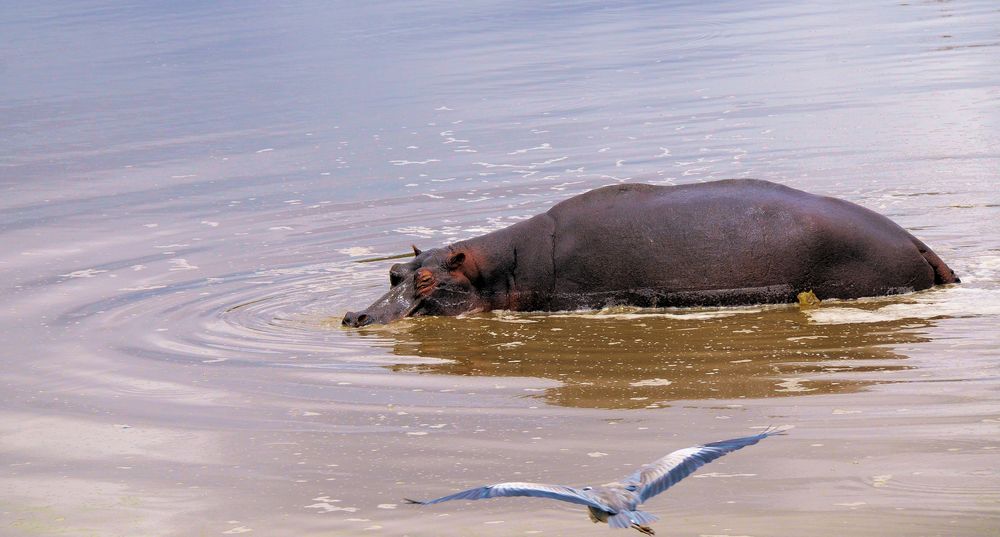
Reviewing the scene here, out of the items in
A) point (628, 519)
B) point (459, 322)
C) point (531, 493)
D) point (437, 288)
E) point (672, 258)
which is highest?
point (672, 258)

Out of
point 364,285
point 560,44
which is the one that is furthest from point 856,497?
point 560,44

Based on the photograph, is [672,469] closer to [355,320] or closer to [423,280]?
[355,320]

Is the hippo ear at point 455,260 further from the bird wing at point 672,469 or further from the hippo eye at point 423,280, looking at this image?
the bird wing at point 672,469

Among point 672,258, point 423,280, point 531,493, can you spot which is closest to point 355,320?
point 423,280

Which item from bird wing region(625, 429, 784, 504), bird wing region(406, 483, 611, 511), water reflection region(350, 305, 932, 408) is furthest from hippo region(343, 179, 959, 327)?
bird wing region(406, 483, 611, 511)

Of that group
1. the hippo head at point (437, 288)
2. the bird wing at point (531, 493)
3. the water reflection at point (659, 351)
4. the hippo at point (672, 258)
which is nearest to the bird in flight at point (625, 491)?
the bird wing at point (531, 493)

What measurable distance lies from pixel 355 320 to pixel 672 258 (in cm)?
210

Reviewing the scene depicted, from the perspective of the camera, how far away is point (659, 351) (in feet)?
27.0

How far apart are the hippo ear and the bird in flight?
5.20 m

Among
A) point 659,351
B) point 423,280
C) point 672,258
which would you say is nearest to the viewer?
point 659,351

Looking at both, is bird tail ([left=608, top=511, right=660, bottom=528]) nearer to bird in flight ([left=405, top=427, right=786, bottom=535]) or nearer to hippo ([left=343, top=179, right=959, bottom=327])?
bird in flight ([left=405, top=427, right=786, bottom=535])

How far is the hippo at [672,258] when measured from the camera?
893cm

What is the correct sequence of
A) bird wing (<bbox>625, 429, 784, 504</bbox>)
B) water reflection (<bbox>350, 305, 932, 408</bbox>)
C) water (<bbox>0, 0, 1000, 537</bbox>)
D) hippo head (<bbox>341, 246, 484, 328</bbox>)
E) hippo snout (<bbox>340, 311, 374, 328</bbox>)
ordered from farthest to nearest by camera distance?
hippo head (<bbox>341, 246, 484, 328</bbox>)
hippo snout (<bbox>340, 311, 374, 328</bbox>)
water reflection (<bbox>350, 305, 932, 408</bbox>)
water (<bbox>0, 0, 1000, 537</bbox>)
bird wing (<bbox>625, 429, 784, 504</bbox>)

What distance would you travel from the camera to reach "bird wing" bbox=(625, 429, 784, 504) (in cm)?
460
